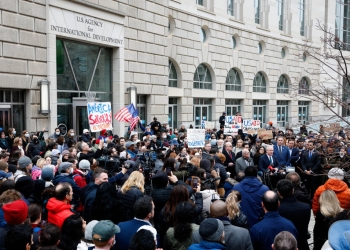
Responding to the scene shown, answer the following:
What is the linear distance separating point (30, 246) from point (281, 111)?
124ft

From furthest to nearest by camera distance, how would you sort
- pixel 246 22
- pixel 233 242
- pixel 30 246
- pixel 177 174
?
pixel 246 22 < pixel 177 174 < pixel 233 242 < pixel 30 246

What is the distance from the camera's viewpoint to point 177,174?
7.96m

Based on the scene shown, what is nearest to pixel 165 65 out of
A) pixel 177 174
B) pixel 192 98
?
pixel 192 98

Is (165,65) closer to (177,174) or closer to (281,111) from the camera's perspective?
(177,174)

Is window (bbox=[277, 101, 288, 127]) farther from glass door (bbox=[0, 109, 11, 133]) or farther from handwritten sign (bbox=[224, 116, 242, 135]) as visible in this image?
glass door (bbox=[0, 109, 11, 133])

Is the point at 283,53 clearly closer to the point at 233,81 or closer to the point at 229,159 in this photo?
the point at 233,81

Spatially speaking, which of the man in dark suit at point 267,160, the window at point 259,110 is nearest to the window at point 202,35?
the window at point 259,110

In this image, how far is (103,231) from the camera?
4352 mm

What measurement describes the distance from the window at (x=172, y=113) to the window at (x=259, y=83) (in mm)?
11082

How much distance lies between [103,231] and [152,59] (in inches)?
735

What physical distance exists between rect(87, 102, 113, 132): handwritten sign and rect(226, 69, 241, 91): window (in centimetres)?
1807

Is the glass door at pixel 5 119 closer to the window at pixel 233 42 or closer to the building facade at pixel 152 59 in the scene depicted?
the building facade at pixel 152 59

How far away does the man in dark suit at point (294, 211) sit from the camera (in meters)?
5.88

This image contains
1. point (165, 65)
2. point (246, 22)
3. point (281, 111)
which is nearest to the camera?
point (165, 65)
